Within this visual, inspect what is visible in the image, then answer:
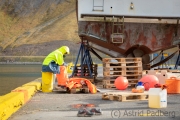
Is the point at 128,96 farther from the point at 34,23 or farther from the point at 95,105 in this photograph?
the point at 34,23

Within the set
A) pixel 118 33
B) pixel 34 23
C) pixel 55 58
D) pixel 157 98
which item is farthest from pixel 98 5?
pixel 34 23

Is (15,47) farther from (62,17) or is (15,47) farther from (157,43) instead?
(157,43)

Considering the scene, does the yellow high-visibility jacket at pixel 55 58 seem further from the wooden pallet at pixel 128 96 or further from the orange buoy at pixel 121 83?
the wooden pallet at pixel 128 96

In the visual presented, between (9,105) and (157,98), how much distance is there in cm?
345

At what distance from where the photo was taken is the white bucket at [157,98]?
9641 millimetres

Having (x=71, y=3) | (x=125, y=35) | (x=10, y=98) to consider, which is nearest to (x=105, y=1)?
(x=125, y=35)

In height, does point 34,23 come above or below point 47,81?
above

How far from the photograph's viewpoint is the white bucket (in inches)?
380

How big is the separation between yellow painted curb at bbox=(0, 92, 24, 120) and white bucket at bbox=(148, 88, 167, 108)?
127 inches

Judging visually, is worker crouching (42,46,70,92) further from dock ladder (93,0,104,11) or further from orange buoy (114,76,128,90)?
dock ladder (93,0,104,11)

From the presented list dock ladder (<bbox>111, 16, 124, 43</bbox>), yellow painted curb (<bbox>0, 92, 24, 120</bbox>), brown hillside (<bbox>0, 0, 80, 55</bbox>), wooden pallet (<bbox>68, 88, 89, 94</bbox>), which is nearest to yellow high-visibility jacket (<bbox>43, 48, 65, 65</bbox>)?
wooden pallet (<bbox>68, 88, 89, 94</bbox>)

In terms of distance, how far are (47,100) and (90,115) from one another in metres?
3.33

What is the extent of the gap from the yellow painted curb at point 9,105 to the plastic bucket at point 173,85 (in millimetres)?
4926

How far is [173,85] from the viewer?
13258 mm
